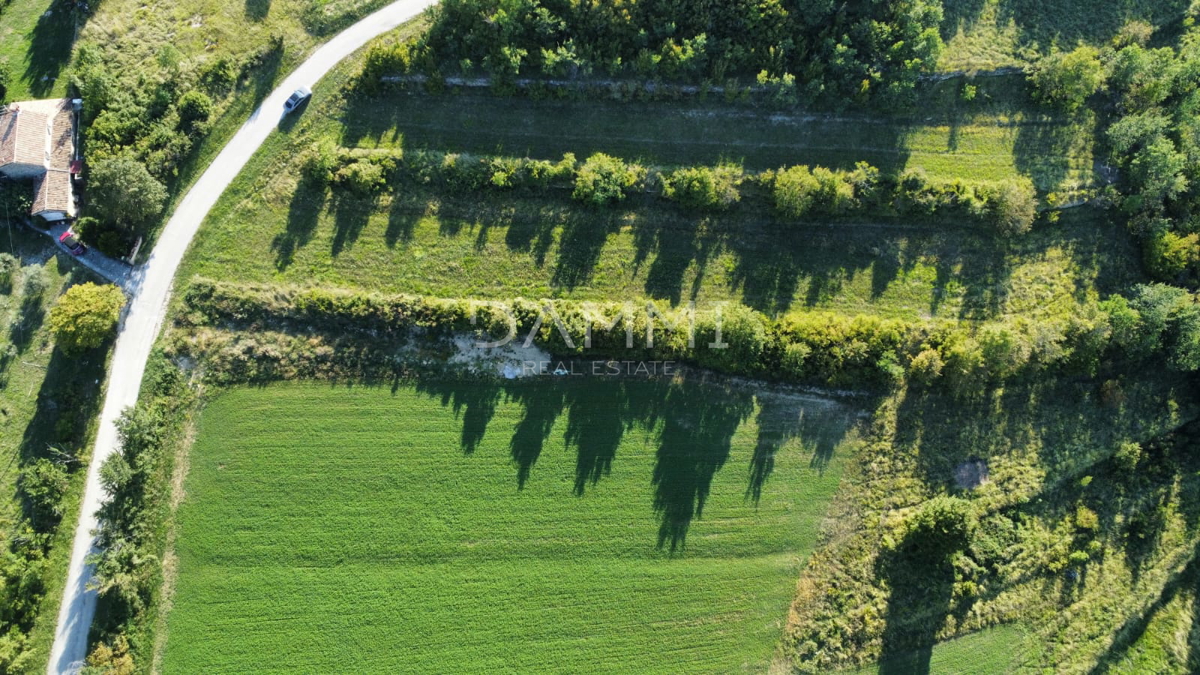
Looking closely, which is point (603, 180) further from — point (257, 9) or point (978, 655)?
point (978, 655)

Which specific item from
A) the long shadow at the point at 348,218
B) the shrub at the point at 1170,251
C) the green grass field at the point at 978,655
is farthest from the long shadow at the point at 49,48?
the shrub at the point at 1170,251

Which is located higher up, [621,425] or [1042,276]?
[1042,276]

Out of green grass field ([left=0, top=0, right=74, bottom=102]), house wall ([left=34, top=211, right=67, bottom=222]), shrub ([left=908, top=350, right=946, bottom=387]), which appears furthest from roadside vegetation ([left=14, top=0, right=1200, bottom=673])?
house wall ([left=34, top=211, right=67, bottom=222])

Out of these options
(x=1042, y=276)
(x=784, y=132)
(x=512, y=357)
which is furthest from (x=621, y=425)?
(x=1042, y=276)

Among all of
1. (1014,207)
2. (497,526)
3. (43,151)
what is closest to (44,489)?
(43,151)

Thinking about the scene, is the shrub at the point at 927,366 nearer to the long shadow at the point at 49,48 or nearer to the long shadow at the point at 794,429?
the long shadow at the point at 794,429

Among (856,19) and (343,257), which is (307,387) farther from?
(856,19)
